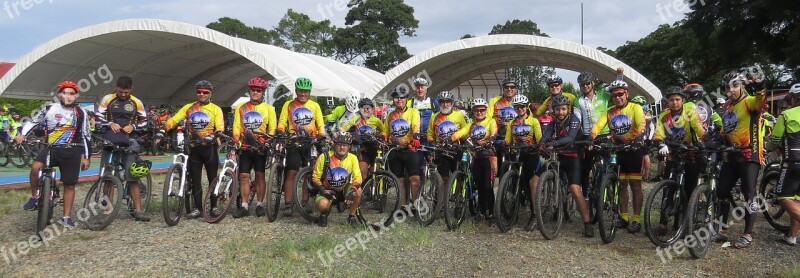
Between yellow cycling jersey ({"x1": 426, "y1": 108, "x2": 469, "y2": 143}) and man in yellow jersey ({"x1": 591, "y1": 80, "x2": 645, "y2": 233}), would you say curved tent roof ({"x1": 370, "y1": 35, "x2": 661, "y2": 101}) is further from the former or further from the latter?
yellow cycling jersey ({"x1": 426, "y1": 108, "x2": 469, "y2": 143})

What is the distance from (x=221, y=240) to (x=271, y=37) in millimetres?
37197

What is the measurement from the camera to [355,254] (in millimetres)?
5133

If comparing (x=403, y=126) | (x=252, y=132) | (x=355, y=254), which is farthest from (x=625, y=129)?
(x=252, y=132)

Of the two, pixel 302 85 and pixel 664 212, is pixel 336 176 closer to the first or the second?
pixel 302 85

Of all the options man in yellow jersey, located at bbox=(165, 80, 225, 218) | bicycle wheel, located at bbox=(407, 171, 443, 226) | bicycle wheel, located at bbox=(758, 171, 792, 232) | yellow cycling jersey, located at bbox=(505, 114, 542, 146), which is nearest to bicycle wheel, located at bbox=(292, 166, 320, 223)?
man in yellow jersey, located at bbox=(165, 80, 225, 218)

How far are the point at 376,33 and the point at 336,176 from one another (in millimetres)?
32754

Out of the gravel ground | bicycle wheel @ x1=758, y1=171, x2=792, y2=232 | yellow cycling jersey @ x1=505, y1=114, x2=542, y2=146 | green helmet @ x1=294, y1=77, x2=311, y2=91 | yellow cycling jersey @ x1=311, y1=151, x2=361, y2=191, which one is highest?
green helmet @ x1=294, y1=77, x2=311, y2=91

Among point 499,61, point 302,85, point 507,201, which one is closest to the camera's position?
point 507,201

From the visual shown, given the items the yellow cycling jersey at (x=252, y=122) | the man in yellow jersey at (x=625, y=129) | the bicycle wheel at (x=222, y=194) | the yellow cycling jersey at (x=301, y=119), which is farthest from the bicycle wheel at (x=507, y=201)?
the bicycle wheel at (x=222, y=194)

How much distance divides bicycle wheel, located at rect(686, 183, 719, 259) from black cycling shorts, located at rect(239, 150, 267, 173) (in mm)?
4425

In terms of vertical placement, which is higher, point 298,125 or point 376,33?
point 376,33

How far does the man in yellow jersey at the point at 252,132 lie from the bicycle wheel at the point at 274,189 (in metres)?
0.18

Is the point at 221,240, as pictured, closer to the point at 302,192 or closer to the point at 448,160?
the point at 302,192

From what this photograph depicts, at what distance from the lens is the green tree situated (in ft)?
124
